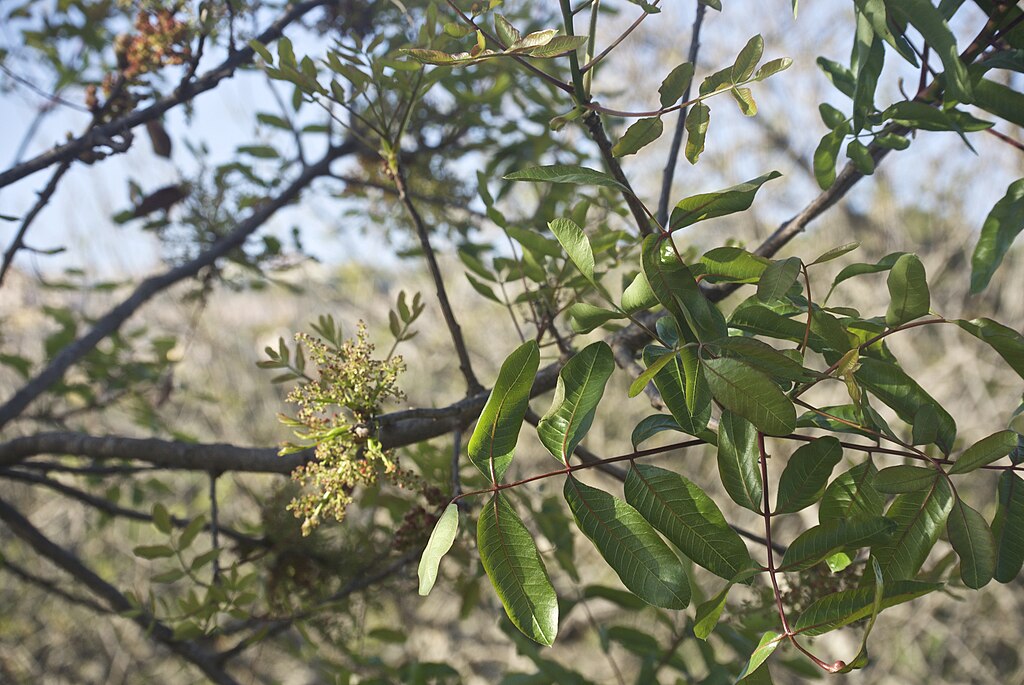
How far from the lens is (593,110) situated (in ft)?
1.65

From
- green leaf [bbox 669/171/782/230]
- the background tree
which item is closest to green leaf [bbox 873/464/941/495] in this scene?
the background tree

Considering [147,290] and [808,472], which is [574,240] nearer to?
[808,472]

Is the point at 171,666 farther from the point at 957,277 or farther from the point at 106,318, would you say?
the point at 957,277

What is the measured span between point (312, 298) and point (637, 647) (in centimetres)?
477

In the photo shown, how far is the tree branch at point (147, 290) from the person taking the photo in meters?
1.12

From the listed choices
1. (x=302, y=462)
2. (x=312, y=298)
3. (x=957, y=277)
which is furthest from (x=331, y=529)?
(x=312, y=298)

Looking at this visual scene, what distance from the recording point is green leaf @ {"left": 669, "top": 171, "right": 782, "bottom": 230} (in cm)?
44

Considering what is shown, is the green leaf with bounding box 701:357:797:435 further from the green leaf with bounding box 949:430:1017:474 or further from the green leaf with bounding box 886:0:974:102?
the green leaf with bounding box 886:0:974:102

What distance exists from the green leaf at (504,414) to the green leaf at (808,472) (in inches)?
6.7

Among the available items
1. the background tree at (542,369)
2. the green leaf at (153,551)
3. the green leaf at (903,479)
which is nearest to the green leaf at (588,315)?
the background tree at (542,369)

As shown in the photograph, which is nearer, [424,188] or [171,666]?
[424,188]

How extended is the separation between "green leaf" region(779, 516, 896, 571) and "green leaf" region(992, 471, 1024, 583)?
0.08 metres

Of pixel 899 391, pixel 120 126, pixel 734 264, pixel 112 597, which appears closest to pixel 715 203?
pixel 734 264

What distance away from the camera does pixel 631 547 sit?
0.44 m
